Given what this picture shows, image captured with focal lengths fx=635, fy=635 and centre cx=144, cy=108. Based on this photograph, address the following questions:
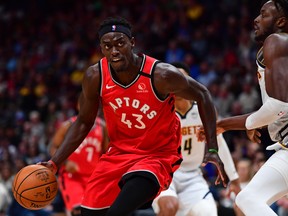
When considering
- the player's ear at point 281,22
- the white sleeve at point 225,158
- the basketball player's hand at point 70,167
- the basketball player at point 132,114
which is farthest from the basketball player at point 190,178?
the player's ear at point 281,22

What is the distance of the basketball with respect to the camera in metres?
5.42

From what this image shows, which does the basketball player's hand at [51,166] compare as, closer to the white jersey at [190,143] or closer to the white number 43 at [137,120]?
the white number 43 at [137,120]

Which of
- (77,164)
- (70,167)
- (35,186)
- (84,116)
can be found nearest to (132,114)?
(84,116)

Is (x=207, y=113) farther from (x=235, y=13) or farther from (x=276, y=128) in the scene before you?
(x=235, y=13)

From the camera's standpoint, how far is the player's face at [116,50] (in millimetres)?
5328

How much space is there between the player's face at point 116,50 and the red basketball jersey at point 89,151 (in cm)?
305

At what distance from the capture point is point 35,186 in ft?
17.7

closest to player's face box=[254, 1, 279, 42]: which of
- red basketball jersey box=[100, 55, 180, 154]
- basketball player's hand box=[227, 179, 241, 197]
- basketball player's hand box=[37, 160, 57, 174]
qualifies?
red basketball jersey box=[100, 55, 180, 154]

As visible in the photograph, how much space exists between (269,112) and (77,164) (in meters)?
3.84

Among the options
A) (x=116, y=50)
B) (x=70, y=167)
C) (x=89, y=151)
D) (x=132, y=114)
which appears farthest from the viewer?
(x=89, y=151)

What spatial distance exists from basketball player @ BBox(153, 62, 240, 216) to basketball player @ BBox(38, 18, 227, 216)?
129 cm

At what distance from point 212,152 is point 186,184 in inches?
65.3

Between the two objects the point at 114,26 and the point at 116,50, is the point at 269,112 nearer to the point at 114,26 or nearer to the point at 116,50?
the point at 116,50

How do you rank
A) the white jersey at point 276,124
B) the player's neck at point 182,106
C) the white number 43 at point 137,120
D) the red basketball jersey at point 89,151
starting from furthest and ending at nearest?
the red basketball jersey at point 89,151, the player's neck at point 182,106, the white number 43 at point 137,120, the white jersey at point 276,124
